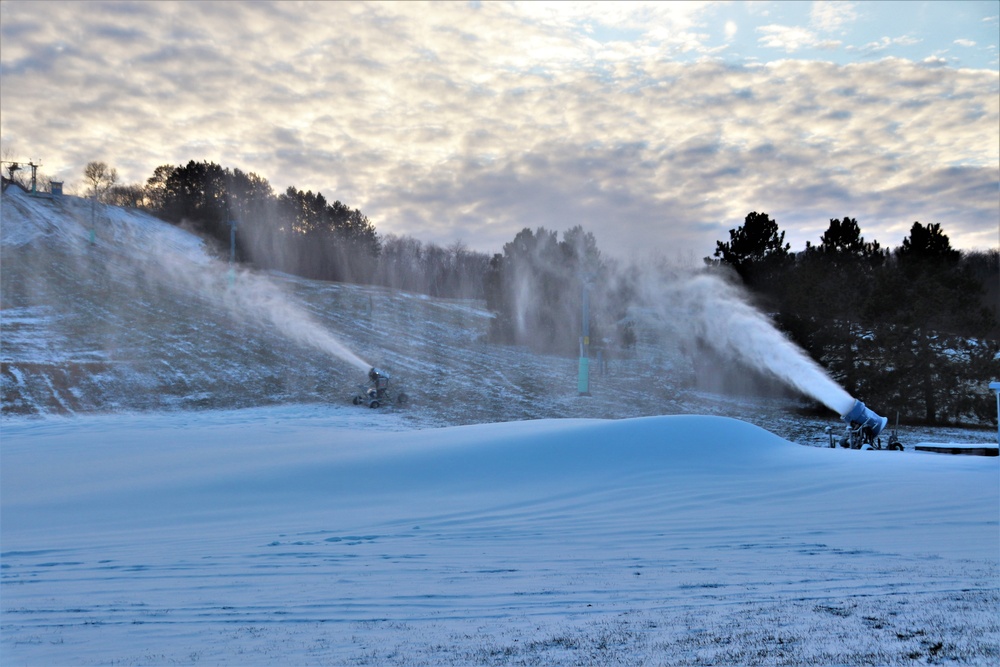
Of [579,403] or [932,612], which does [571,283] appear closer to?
[579,403]

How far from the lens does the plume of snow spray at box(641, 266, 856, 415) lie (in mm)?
26938

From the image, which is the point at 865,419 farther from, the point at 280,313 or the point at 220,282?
the point at 220,282

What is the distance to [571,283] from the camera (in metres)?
39.9

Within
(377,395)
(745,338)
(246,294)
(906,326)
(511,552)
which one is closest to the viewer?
(511,552)

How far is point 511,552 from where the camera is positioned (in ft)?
23.5

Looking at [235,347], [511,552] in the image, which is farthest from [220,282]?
[511,552]

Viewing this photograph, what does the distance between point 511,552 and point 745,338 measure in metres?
25.7

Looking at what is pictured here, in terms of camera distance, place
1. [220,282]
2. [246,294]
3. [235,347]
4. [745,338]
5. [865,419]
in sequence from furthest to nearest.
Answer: [220,282], [246,294], [235,347], [745,338], [865,419]

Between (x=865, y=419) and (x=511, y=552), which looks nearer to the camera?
(x=511, y=552)

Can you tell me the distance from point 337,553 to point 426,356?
31.7m

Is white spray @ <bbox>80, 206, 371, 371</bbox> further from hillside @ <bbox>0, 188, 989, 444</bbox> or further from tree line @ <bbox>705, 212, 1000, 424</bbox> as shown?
tree line @ <bbox>705, 212, 1000, 424</bbox>

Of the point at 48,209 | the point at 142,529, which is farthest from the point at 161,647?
the point at 48,209

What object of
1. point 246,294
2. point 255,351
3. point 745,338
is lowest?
point 255,351

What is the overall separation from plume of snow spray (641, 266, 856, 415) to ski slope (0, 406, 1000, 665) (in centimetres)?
1586
